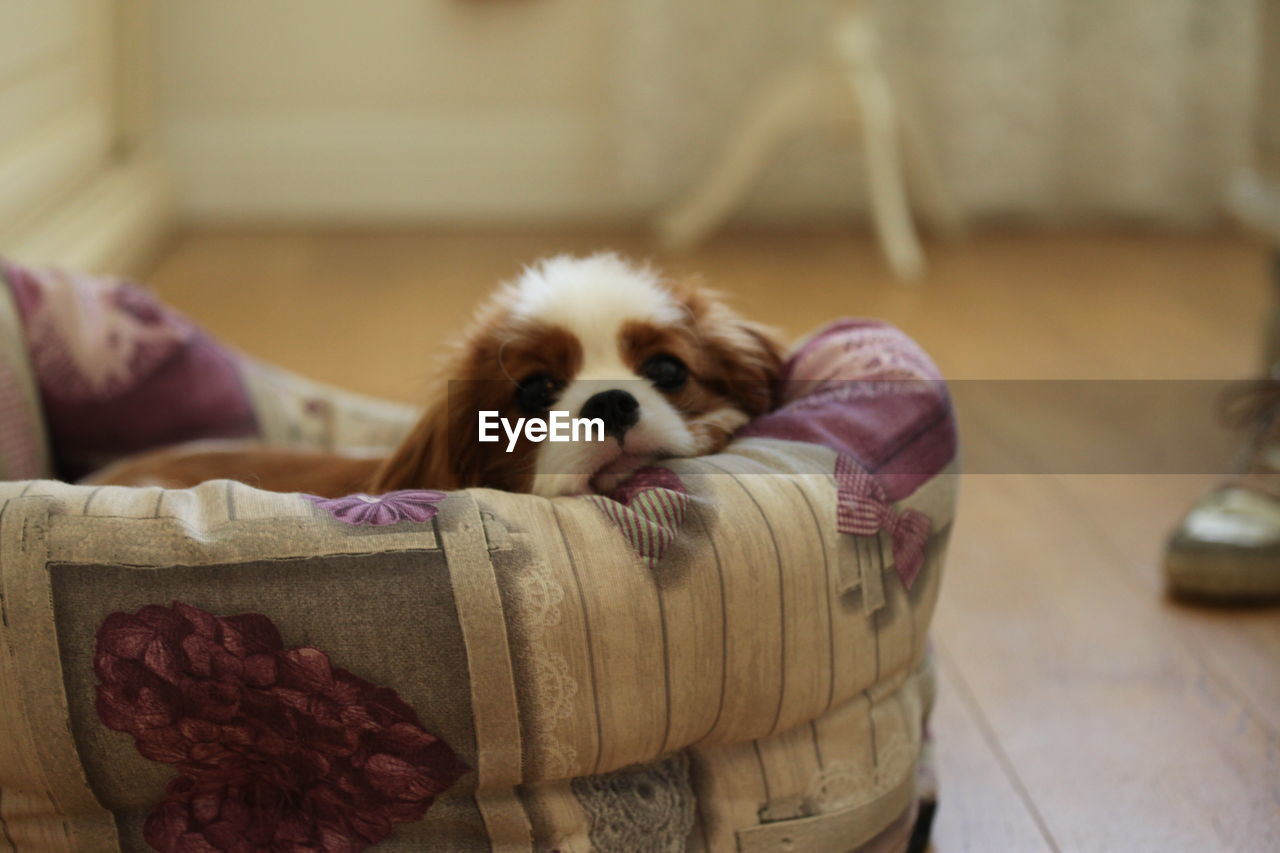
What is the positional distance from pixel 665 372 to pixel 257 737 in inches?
18.2

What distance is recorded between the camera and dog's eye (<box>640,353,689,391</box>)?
1.13 metres

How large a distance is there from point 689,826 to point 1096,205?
303 cm

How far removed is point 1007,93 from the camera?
3.40 metres

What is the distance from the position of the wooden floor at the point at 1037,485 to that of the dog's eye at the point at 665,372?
0.31 metres

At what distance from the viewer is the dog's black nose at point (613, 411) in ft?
3.42

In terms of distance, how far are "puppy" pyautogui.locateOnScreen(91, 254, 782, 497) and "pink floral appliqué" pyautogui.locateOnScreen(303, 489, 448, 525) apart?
15cm

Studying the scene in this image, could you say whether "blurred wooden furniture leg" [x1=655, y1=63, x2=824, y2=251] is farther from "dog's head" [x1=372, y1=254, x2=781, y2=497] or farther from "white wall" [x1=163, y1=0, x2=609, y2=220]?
"dog's head" [x1=372, y1=254, x2=781, y2=497]

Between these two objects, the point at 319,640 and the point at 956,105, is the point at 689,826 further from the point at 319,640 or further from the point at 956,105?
the point at 956,105

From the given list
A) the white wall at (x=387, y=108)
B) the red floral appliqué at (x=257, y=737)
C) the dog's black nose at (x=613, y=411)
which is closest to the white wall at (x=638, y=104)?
the white wall at (x=387, y=108)

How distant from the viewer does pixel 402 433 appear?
169 cm

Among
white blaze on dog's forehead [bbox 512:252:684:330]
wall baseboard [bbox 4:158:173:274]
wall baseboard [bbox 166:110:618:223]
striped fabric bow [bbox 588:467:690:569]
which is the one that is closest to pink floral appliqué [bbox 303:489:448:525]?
striped fabric bow [bbox 588:467:690:569]

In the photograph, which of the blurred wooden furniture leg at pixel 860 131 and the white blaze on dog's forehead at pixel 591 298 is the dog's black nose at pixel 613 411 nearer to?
the white blaze on dog's forehead at pixel 591 298

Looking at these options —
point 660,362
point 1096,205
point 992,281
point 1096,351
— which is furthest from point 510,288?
point 1096,205

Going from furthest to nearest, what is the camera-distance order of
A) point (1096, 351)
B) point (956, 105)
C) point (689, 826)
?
point (956, 105), point (1096, 351), point (689, 826)
